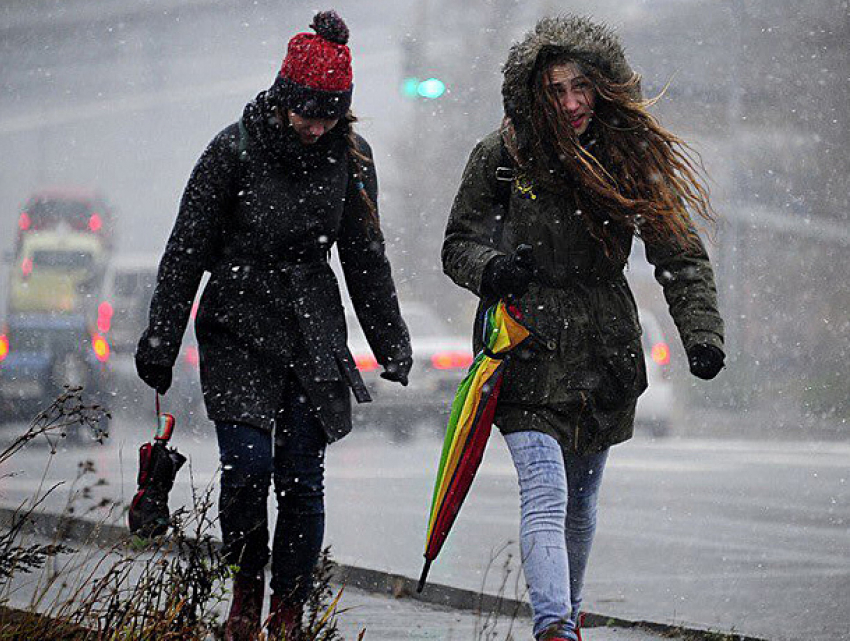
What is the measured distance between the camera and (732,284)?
94.2 ft

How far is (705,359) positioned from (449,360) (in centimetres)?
1318

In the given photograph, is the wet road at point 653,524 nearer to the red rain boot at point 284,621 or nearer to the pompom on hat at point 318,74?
the red rain boot at point 284,621

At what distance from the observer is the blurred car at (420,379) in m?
17.5

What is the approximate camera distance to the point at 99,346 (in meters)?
17.3

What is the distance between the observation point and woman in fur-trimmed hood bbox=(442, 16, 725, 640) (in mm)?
4535

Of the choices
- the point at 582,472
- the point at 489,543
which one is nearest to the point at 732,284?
the point at 489,543

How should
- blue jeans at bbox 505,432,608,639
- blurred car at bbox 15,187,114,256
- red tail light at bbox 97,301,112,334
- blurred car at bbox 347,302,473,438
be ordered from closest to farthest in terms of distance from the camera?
blue jeans at bbox 505,432,608,639 < red tail light at bbox 97,301,112,334 < blurred car at bbox 347,302,473,438 < blurred car at bbox 15,187,114,256

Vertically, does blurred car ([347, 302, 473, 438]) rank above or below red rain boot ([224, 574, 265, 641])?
above

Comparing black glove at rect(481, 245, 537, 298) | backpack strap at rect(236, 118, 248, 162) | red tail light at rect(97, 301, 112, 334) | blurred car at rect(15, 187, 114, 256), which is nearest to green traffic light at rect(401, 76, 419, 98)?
red tail light at rect(97, 301, 112, 334)

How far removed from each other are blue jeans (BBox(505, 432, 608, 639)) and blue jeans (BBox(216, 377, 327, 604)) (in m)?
0.61

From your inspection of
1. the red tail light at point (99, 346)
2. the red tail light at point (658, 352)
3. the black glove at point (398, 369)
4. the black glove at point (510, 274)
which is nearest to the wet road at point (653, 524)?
the black glove at point (398, 369)

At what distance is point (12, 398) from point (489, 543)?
1067cm

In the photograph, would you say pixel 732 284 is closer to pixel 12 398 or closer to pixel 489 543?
pixel 12 398

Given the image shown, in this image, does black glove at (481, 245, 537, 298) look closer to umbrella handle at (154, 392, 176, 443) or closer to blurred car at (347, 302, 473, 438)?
umbrella handle at (154, 392, 176, 443)
